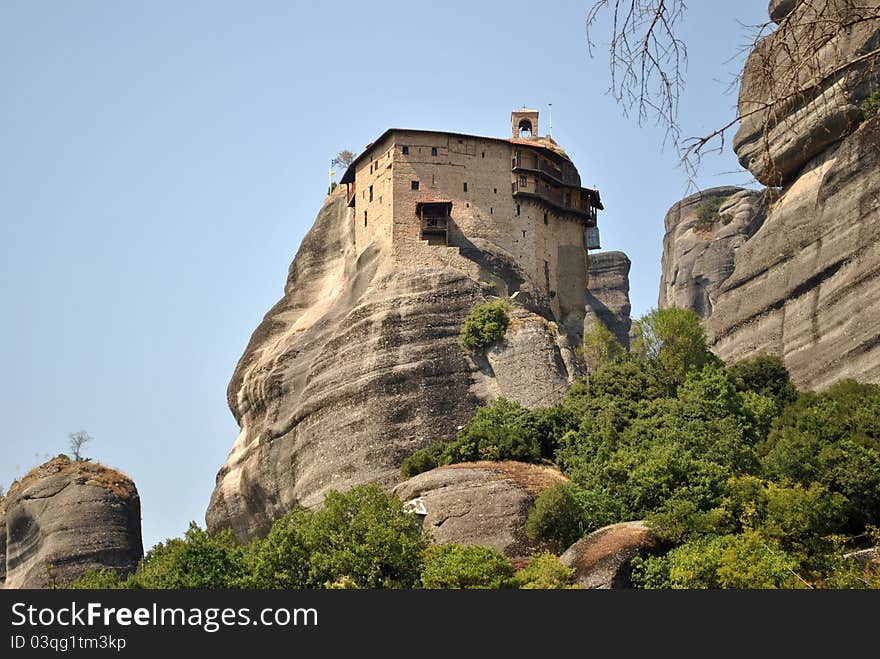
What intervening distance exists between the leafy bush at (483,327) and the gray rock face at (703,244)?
46.6m

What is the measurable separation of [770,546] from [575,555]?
6.29 metres

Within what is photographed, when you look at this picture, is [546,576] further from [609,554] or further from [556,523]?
[556,523]

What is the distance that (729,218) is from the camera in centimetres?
11494

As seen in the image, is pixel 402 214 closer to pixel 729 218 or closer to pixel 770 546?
pixel 770 546

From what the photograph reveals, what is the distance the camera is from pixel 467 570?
37.3 meters

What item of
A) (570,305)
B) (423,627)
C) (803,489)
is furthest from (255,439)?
(423,627)

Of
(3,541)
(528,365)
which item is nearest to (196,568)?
(528,365)

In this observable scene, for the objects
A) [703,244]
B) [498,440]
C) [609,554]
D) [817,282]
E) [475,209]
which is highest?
[703,244]

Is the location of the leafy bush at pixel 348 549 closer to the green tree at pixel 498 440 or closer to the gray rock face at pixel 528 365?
the green tree at pixel 498 440

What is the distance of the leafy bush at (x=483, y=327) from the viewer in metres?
63.9

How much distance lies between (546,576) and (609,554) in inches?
81.4

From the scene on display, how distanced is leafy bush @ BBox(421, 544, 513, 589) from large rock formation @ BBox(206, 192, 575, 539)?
2023cm

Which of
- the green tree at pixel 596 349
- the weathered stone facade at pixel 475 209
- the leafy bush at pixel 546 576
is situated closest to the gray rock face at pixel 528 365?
the weathered stone facade at pixel 475 209

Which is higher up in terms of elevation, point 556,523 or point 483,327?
point 483,327
